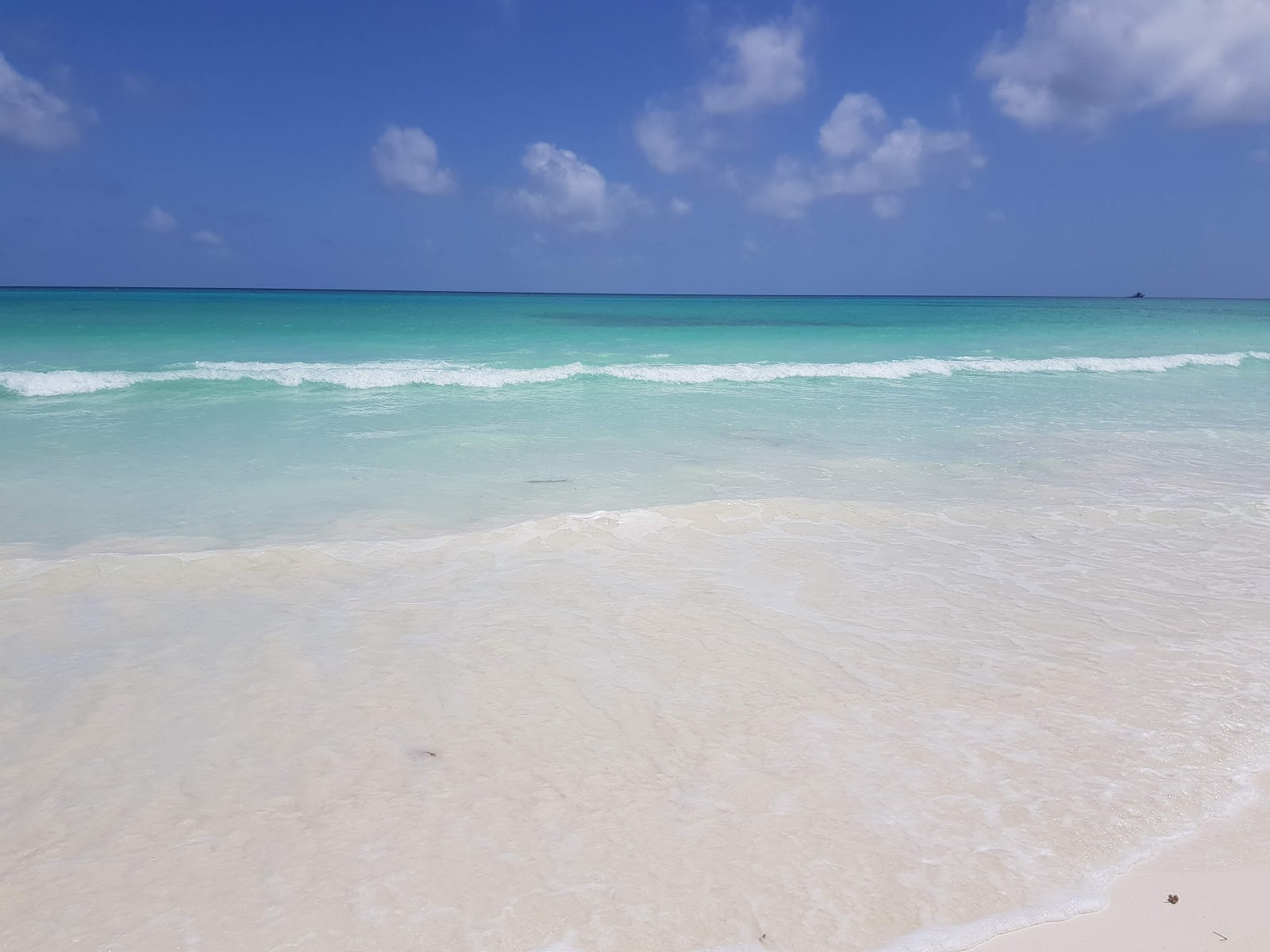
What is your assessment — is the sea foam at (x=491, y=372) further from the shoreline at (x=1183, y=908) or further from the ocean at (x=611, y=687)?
the shoreline at (x=1183, y=908)

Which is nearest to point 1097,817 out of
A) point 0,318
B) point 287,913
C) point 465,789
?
point 465,789

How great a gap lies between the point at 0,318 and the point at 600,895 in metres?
42.6

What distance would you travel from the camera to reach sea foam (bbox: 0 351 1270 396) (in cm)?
1697

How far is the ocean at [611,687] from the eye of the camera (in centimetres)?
281

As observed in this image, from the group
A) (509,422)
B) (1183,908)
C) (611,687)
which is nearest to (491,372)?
(509,422)

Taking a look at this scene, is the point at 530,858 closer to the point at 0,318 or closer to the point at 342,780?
the point at 342,780

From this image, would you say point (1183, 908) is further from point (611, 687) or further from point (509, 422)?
point (509, 422)

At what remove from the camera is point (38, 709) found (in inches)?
158

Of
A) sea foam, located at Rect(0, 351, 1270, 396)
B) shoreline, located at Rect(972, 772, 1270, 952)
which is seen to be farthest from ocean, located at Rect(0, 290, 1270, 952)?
sea foam, located at Rect(0, 351, 1270, 396)

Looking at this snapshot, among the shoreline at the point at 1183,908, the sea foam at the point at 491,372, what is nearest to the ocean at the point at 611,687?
the shoreline at the point at 1183,908

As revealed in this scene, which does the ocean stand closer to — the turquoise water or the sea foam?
the turquoise water

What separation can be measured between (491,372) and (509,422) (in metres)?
6.52

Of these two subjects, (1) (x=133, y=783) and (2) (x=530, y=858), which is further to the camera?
(1) (x=133, y=783)

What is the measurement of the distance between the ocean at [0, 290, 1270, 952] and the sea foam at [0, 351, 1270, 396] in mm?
7004
